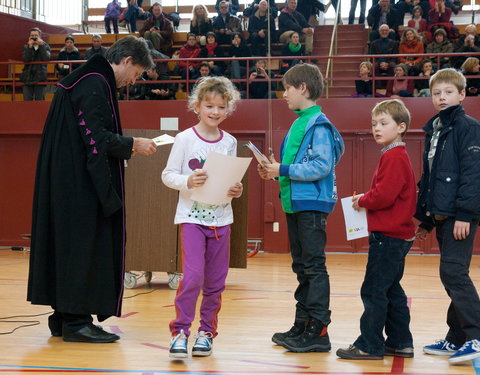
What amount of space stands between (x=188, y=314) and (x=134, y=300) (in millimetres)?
2160

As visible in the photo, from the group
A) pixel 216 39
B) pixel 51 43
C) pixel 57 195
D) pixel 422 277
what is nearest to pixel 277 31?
pixel 216 39

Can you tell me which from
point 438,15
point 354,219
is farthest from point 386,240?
point 438,15

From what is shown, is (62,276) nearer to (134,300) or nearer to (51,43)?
(134,300)

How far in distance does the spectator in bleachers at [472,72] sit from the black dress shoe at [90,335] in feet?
26.2

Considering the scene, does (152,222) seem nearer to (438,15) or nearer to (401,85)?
(401,85)

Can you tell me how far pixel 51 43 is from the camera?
1428 centimetres

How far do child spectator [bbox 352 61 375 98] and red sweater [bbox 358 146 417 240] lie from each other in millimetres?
7334

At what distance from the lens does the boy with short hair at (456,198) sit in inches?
130

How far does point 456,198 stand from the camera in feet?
10.9

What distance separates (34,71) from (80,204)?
28.4 ft

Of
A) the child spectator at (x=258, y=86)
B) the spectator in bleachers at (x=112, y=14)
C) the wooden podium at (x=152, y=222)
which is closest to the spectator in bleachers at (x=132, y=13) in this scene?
the spectator in bleachers at (x=112, y=14)

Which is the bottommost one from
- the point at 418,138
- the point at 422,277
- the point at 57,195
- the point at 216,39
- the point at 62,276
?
the point at 422,277

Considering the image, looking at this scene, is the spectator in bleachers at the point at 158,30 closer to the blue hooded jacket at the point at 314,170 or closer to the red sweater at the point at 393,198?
the blue hooded jacket at the point at 314,170

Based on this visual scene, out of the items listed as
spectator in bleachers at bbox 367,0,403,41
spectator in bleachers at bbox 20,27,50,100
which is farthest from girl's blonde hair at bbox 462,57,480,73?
spectator in bleachers at bbox 20,27,50,100
